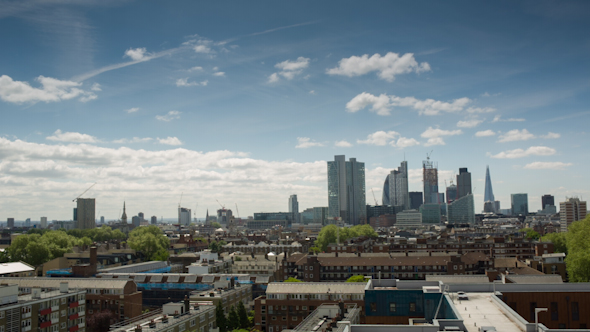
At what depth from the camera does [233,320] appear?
6041cm

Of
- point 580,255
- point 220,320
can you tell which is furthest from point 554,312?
point 220,320

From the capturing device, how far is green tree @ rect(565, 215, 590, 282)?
68.2 meters

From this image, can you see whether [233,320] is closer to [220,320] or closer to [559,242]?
[220,320]

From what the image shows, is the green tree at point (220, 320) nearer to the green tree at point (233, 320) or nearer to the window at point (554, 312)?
the green tree at point (233, 320)

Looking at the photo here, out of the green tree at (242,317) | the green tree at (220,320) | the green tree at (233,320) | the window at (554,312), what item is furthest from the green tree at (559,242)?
the green tree at (220,320)

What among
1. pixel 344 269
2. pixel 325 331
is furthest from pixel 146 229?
pixel 325 331

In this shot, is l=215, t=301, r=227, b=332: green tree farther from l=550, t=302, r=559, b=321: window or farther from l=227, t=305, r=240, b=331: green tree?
l=550, t=302, r=559, b=321: window

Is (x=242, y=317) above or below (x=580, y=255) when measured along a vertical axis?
below

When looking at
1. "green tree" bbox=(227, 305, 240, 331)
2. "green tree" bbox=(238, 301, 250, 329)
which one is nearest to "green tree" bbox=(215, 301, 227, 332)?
"green tree" bbox=(227, 305, 240, 331)

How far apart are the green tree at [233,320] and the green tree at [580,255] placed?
46881 millimetres

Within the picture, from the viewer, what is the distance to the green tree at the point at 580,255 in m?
68.2

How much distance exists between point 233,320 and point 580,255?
159 feet

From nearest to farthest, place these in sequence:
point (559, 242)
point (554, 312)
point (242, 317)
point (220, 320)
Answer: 1. point (554, 312)
2. point (220, 320)
3. point (242, 317)
4. point (559, 242)

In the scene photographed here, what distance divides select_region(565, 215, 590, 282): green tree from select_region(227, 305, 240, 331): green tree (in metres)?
46.9
